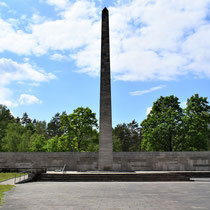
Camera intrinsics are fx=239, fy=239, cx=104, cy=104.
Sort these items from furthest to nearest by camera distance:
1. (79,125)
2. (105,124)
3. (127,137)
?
(127,137)
(79,125)
(105,124)

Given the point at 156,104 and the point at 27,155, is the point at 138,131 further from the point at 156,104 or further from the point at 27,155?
the point at 27,155

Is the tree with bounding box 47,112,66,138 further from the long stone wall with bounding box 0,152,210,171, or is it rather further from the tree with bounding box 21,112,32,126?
the long stone wall with bounding box 0,152,210,171

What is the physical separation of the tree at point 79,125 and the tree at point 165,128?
9.04 meters

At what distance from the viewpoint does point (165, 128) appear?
3647cm

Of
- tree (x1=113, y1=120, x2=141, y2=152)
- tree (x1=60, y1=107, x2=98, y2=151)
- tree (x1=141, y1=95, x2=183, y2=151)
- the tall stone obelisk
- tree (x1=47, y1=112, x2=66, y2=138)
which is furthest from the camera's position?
tree (x1=47, y1=112, x2=66, y2=138)

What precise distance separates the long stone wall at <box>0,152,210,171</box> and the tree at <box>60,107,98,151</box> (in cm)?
1080

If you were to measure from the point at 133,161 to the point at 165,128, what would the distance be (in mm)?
10277

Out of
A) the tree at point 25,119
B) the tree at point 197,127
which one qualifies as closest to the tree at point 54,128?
the tree at point 25,119

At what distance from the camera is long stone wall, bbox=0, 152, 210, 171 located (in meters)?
28.5

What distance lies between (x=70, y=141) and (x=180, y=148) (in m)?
17.7

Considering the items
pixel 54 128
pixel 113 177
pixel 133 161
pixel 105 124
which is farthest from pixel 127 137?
pixel 113 177

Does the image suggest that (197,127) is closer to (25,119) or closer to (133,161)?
(133,161)

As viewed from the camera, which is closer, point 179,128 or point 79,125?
point 179,128

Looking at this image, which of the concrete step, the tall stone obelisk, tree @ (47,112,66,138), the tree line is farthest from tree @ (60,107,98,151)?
tree @ (47,112,66,138)
